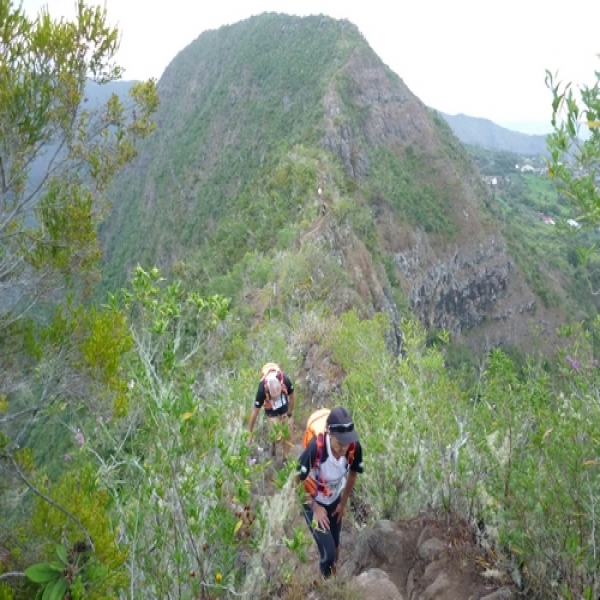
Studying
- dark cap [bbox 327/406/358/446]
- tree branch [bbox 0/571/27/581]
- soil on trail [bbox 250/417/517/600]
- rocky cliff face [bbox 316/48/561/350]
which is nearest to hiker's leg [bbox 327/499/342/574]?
soil on trail [bbox 250/417/517/600]

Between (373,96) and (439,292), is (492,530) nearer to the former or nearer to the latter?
(439,292)

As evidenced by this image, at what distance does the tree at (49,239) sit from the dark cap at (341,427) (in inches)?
57.2

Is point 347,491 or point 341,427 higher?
point 341,427

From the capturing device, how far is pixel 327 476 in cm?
426

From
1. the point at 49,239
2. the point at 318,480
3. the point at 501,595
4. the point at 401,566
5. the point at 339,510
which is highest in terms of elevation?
the point at 49,239

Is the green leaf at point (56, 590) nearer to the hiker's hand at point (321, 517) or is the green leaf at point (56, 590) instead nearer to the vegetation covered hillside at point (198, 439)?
the vegetation covered hillside at point (198, 439)

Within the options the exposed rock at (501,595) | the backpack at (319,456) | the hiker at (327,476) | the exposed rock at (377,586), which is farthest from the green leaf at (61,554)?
the exposed rock at (501,595)

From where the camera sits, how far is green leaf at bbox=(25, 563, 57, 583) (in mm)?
2744

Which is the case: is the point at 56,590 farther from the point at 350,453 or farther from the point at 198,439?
the point at 350,453

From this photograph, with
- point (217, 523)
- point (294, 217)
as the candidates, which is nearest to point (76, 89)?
point (217, 523)

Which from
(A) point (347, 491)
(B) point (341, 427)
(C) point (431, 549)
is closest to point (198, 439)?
(B) point (341, 427)

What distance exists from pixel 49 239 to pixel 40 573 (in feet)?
7.86

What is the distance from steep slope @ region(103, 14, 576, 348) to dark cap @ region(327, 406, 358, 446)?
14.5 metres

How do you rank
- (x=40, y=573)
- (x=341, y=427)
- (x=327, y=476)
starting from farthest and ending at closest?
1. (x=327, y=476)
2. (x=341, y=427)
3. (x=40, y=573)
